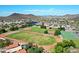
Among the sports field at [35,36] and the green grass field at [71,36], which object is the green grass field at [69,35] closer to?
the green grass field at [71,36]

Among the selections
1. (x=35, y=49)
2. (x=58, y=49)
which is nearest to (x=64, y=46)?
(x=58, y=49)

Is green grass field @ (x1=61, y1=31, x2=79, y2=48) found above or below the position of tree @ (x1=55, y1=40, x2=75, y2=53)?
above

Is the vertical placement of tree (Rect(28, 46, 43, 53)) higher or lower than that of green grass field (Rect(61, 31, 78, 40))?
lower

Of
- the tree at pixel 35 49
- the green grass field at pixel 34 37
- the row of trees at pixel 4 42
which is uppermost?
the green grass field at pixel 34 37

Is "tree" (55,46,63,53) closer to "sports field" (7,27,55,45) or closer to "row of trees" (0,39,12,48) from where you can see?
"sports field" (7,27,55,45)

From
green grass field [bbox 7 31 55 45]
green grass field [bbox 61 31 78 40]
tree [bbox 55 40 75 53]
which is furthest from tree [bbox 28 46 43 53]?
green grass field [bbox 61 31 78 40]

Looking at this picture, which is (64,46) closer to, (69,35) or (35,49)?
(69,35)

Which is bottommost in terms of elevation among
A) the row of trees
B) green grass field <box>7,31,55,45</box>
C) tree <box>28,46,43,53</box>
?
tree <box>28,46,43,53</box>

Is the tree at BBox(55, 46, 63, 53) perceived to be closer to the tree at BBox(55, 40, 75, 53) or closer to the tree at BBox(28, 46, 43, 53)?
the tree at BBox(55, 40, 75, 53)

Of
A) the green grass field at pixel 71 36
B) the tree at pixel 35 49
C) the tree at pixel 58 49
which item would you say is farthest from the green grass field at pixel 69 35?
the tree at pixel 35 49
